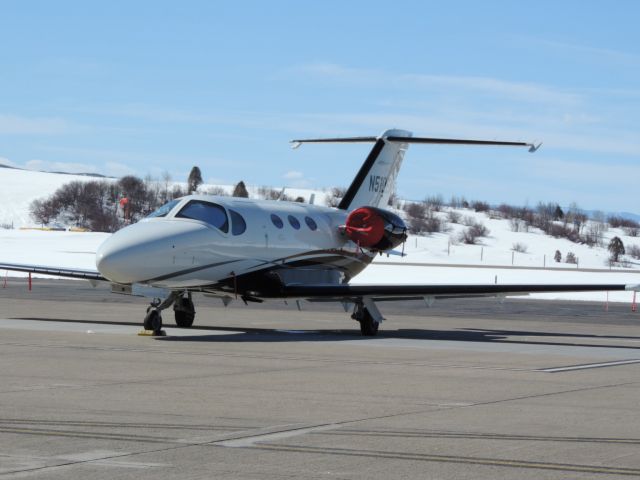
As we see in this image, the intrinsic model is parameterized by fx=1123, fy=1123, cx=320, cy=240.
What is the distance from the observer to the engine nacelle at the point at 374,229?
1061 inches

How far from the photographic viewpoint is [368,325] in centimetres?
2405

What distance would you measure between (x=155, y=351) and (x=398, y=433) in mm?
8758

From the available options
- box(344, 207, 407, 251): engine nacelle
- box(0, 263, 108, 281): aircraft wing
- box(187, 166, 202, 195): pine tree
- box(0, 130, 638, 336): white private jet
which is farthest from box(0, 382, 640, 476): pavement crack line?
box(187, 166, 202, 195): pine tree

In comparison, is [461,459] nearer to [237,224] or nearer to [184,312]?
[237,224]

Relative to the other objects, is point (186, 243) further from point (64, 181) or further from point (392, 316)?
point (64, 181)

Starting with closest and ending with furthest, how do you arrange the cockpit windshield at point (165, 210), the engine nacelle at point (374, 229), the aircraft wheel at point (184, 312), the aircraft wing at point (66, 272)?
the cockpit windshield at point (165, 210) < the aircraft wheel at point (184, 312) < the aircraft wing at point (66, 272) < the engine nacelle at point (374, 229)

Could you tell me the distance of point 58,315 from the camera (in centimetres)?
2745

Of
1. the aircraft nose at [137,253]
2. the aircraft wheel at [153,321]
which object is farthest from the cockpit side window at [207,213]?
the aircraft wheel at [153,321]

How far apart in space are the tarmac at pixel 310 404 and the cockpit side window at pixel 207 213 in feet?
7.52

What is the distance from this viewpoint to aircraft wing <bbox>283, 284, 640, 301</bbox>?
22984 millimetres

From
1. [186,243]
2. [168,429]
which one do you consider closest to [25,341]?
[186,243]

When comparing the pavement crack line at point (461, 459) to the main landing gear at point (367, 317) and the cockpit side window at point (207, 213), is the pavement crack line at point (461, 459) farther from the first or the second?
the main landing gear at point (367, 317)

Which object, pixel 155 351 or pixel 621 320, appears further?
pixel 621 320

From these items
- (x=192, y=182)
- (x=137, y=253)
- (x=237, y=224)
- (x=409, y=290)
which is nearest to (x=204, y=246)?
(x=237, y=224)
